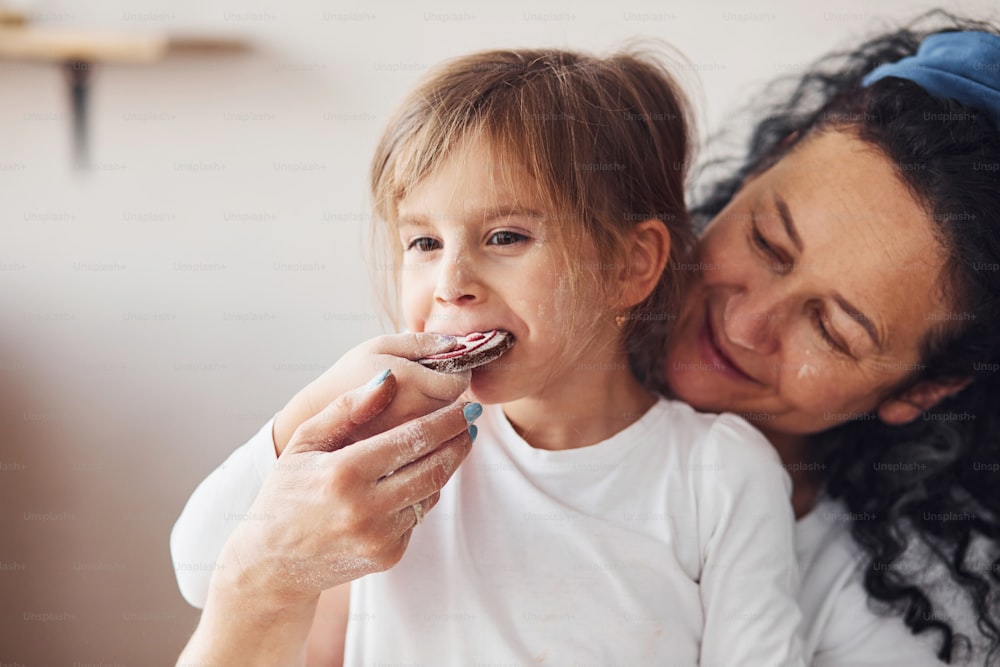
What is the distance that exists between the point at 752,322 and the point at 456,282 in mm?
537

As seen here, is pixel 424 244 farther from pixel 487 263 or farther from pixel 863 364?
pixel 863 364

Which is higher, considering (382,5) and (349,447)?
(382,5)

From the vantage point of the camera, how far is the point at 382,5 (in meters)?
1.83

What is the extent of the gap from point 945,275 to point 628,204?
21.4 inches

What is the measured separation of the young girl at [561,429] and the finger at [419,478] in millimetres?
141

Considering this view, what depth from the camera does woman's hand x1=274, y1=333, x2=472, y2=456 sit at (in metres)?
1.13

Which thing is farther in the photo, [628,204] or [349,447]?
[628,204]

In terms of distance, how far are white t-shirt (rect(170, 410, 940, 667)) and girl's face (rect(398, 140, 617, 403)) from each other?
215 mm

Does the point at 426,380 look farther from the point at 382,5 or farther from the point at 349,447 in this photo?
the point at 382,5

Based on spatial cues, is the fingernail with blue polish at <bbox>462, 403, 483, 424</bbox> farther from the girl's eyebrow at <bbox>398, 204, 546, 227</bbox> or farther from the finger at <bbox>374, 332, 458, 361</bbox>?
the girl's eyebrow at <bbox>398, 204, 546, 227</bbox>

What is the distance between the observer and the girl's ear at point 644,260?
134 cm

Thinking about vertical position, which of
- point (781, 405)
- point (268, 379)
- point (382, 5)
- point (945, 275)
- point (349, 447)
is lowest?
point (268, 379)

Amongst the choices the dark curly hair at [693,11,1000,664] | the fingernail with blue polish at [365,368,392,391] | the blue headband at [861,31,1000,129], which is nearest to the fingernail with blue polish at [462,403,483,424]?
the fingernail with blue polish at [365,368,392,391]

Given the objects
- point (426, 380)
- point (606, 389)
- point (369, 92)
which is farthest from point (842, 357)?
point (369, 92)
